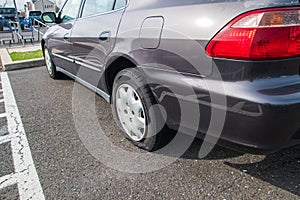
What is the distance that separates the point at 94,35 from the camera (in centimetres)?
262

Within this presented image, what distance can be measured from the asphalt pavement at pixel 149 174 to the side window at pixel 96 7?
137 cm

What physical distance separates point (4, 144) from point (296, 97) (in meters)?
2.73

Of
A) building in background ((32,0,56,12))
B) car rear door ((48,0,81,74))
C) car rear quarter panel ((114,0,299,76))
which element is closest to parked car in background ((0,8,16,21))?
car rear door ((48,0,81,74))

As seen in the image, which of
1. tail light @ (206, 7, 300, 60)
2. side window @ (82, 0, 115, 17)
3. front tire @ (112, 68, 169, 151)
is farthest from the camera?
side window @ (82, 0, 115, 17)

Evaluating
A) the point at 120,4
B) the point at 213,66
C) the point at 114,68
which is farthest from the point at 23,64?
the point at 213,66

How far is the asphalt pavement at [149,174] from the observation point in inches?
71.1

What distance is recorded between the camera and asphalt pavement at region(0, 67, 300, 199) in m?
1.81

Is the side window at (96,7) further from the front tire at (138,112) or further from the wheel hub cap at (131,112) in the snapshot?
the wheel hub cap at (131,112)

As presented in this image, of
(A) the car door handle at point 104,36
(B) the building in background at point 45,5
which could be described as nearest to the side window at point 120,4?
(A) the car door handle at point 104,36

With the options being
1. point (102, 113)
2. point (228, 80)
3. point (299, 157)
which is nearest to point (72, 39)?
point (102, 113)

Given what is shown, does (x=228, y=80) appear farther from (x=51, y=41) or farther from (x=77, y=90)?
(x=51, y=41)

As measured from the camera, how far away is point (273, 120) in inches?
53.9

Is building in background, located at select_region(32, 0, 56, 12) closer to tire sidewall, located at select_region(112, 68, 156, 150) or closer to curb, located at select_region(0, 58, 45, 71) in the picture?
curb, located at select_region(0, 58, 45, 71)

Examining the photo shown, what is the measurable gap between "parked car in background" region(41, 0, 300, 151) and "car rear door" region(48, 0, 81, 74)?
4.57ft
